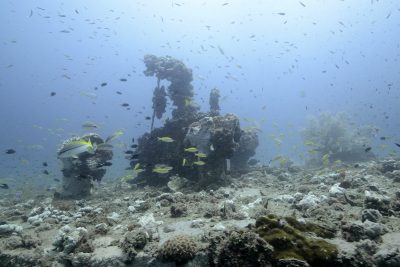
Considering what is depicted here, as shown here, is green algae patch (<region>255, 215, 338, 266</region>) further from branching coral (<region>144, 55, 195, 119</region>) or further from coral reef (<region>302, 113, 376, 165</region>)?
coral reef (<region>302, 113, 376, 165</region>)

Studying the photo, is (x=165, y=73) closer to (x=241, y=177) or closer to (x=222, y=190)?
(x=241, y=177)

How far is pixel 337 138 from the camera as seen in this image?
27.2 meters

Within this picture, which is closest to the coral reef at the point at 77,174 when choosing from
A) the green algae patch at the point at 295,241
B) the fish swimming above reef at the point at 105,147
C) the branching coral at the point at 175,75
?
the fish swimming above reef at the point at 105,147

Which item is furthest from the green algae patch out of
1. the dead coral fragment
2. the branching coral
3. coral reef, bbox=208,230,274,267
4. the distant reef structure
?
the branching coral

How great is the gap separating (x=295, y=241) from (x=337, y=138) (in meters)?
24.2

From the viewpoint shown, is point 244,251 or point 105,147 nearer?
point 244,251

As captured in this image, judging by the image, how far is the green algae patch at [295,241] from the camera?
17.2ft

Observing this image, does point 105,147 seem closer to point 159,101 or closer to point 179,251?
point 159,101

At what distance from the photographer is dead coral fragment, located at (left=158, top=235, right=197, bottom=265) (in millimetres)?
6027

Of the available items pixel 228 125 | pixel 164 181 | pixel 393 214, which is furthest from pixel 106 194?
pixel 393 214

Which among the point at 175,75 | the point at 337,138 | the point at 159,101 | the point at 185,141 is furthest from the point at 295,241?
the point at 337,138

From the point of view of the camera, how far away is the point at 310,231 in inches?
241

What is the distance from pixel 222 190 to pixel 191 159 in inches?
117

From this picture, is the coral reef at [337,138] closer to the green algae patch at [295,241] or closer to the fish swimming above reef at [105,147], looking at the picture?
the fish swimming above reef at [105,147]
